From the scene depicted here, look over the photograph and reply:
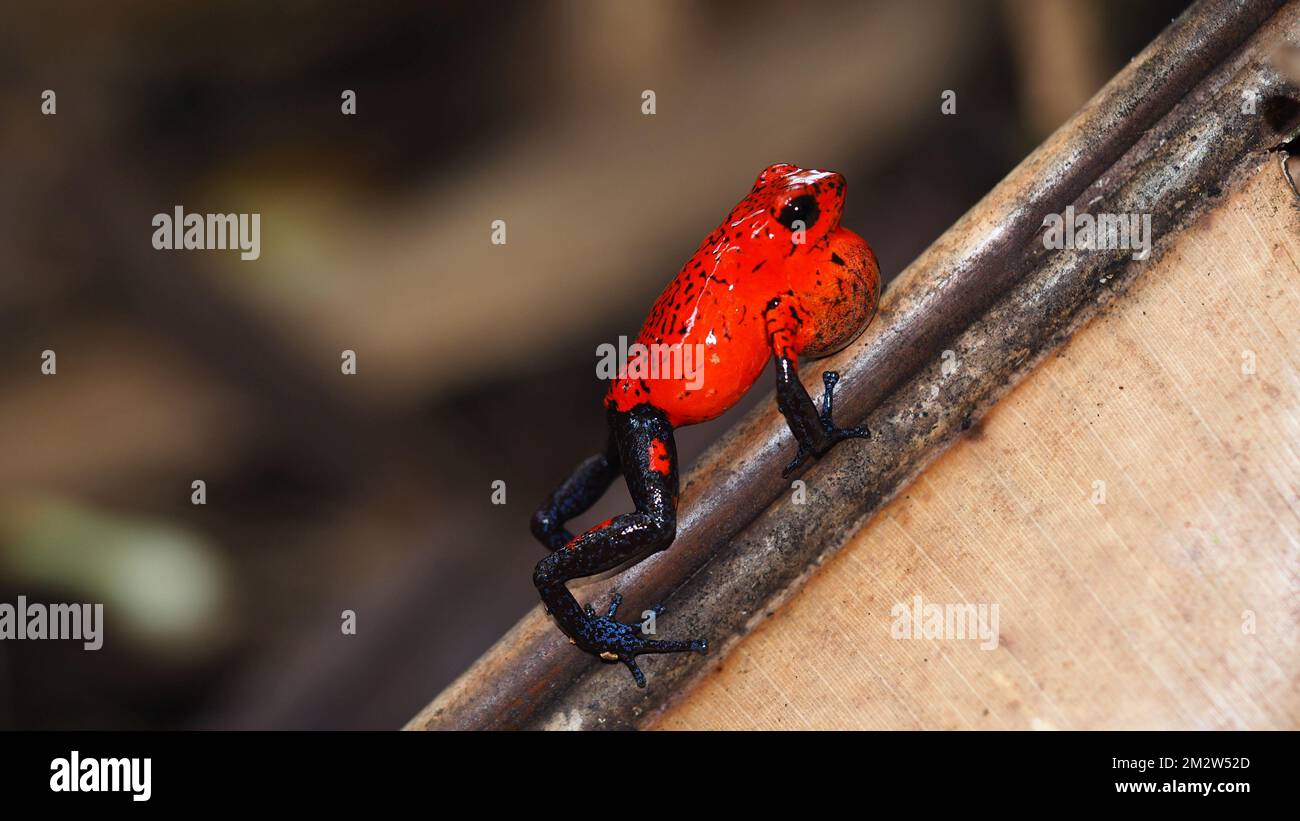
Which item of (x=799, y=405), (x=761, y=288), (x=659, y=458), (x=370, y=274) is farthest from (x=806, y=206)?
(x=370, y=274)

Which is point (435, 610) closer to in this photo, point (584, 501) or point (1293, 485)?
point (584, 501)

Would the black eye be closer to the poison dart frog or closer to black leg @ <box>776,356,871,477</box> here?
the poison dart frog

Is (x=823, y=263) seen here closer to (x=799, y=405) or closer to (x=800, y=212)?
(x=800, y=212)

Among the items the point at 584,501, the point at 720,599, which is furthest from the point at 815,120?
the point at 720,599

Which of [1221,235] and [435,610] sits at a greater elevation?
[1221,235]

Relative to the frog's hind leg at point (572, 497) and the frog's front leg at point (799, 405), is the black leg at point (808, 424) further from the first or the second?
the frog's hind leg at point (572, 497)
